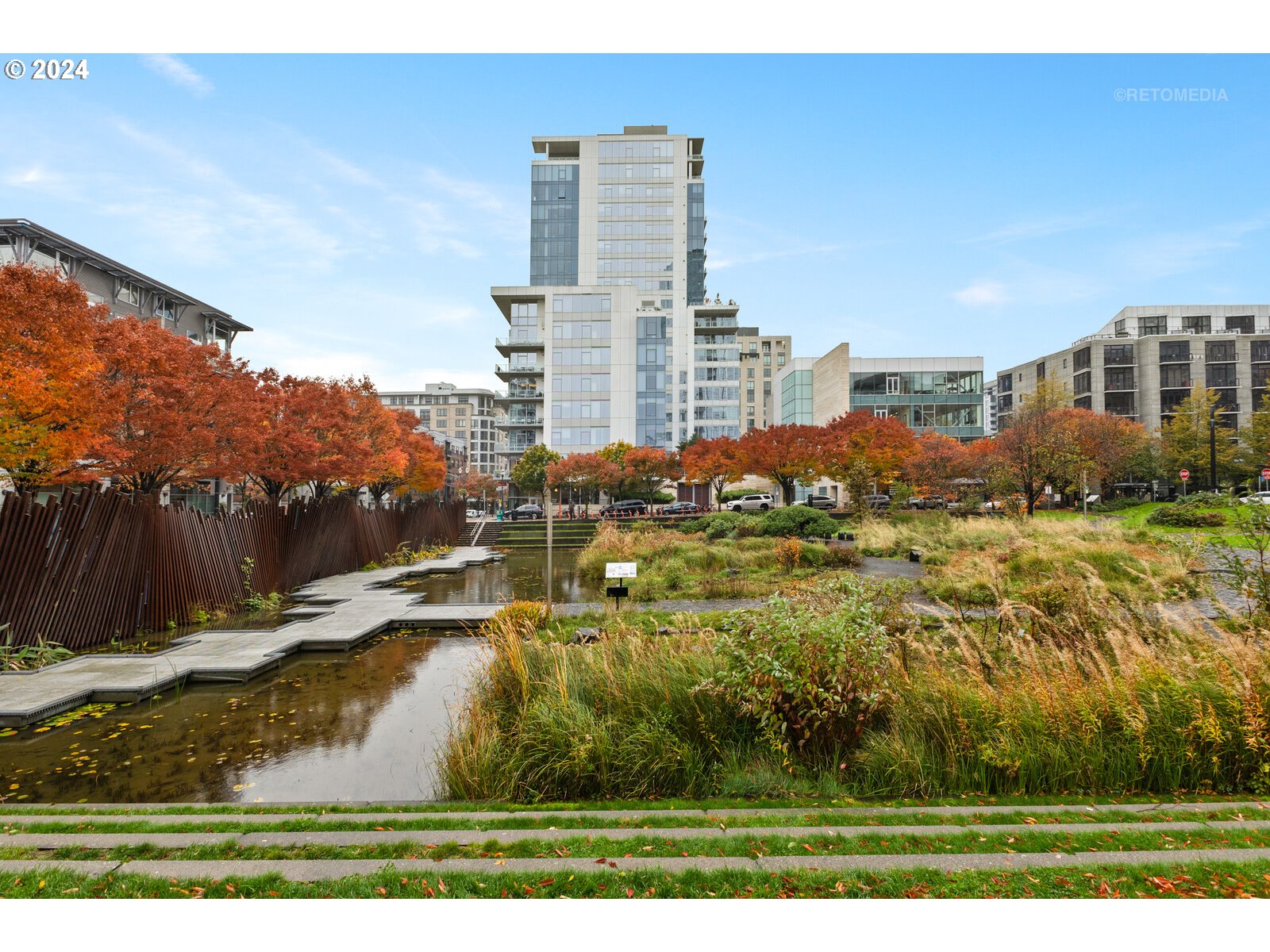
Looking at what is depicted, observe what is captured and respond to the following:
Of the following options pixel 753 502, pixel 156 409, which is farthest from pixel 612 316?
pixel 156 409

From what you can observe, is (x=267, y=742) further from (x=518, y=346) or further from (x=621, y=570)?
(x=518, y=346)

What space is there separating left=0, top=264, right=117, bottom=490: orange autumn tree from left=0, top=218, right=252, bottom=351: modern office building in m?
20.3

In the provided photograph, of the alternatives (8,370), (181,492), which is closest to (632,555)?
(8,370)

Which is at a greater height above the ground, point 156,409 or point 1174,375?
point 1174,375

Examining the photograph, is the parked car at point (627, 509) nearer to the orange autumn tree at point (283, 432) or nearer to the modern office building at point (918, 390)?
the orange autumn tree at point (283, 432)

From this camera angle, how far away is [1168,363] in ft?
230

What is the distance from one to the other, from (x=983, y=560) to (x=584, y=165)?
76360 millimetres

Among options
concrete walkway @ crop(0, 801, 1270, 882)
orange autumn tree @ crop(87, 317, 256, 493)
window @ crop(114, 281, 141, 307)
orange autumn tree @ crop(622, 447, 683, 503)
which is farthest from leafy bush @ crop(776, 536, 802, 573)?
window @ crop(114, 281, 141, 307)

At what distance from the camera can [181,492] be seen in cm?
3534

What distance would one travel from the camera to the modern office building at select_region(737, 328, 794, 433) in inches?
4407

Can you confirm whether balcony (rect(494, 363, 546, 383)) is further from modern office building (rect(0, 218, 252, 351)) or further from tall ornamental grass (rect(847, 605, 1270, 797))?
tall ornamental grass (rect(847, 605, 1270, 797))

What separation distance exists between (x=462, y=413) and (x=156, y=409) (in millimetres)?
135155

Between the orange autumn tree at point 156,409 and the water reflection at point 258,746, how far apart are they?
6.65 meters

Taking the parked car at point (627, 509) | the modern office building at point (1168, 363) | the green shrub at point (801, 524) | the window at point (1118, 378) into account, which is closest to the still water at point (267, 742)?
the green shrub at point (801, 524)
